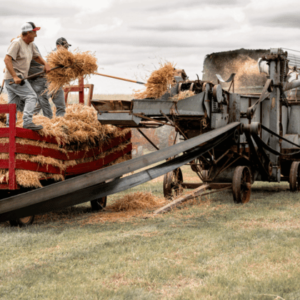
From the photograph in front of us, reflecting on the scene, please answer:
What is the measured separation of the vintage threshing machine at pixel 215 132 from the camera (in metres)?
4.61

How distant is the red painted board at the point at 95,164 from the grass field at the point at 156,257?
2.53ft

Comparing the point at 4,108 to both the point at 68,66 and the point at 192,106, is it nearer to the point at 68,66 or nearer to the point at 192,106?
the point at 68,66

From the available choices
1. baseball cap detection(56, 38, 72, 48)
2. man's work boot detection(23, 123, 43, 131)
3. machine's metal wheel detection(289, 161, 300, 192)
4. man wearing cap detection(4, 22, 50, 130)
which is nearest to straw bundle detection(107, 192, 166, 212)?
man's work boot detection(23, 123, 43, 131)

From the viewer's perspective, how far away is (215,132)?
7.28 meters

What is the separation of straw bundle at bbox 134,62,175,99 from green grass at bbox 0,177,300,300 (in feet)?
6.51

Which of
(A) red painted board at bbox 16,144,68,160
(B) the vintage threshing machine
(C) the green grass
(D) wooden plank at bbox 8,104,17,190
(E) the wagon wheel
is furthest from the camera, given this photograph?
(E) the wagon wheel

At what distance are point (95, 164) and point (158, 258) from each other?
3.35m

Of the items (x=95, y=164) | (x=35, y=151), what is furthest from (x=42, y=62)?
(x=95, y=164)

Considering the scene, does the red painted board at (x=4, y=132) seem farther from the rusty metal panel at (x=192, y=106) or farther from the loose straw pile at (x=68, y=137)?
the rusty metal panel at (x=192, y=106)

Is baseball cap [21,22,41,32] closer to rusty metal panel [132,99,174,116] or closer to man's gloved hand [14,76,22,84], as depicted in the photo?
man's gloved hand [14,76,22,84]

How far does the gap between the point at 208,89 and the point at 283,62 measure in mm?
2959

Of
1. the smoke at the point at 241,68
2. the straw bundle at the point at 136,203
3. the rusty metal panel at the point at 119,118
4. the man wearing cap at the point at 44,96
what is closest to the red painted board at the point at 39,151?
the rusty metal panel at the point at 119,118

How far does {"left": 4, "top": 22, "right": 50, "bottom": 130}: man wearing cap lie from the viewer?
661 centimetres

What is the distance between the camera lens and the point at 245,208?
7805 millimetres
